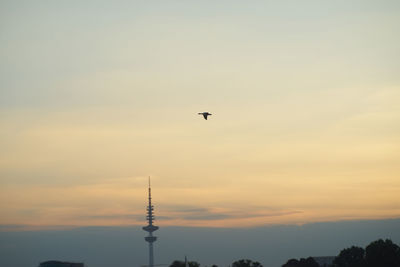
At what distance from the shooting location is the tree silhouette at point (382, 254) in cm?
18688

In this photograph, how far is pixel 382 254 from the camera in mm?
187875

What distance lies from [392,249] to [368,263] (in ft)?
29.1

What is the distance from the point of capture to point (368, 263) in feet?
628

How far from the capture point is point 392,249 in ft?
621

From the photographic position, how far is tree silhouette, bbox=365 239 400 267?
186875 mm
